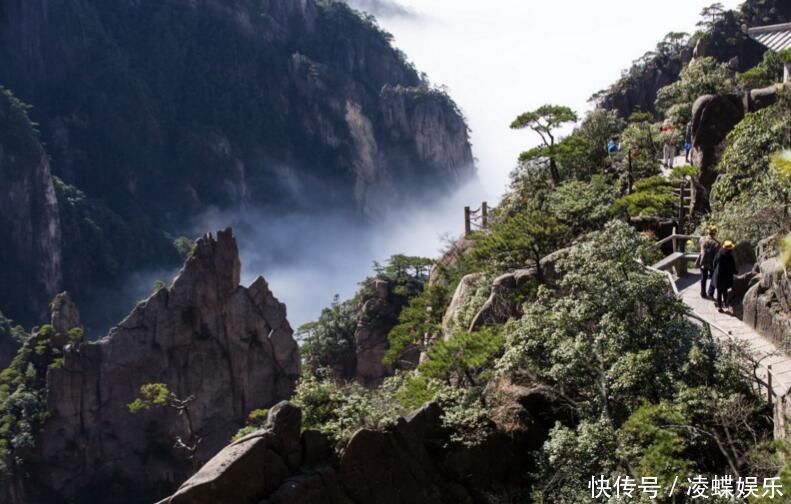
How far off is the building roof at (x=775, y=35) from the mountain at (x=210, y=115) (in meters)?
71.3

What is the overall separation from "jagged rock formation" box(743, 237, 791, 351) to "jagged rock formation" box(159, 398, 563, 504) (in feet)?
12.0

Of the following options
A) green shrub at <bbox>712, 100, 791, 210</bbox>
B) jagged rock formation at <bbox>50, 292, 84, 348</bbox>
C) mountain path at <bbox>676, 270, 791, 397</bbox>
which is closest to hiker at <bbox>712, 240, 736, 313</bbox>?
mountain path at <bbox>676, 270, 791, 397</bbox>

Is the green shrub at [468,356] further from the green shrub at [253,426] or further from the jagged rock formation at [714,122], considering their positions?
the jagged rock formation at [714,122]

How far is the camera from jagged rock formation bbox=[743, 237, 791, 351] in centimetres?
1280

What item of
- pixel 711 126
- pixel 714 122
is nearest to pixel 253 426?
pixel 711 126

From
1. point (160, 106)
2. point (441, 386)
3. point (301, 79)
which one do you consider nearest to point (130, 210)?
point (160, 106)

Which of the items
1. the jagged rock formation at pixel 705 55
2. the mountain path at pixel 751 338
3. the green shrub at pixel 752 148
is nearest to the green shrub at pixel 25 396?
the green shrub at pixel 752 148

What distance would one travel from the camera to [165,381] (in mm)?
42125

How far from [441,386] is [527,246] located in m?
6.35

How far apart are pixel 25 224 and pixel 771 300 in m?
83.8

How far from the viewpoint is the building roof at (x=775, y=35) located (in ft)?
145

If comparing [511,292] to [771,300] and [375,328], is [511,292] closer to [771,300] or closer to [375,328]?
[771,300]

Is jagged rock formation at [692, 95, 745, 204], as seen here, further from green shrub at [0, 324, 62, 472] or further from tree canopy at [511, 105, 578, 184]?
green shrub at [0, 324, 62, 472]

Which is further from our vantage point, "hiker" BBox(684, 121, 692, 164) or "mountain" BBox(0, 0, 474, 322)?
"mountain" BBox(0, 0, 474, 322)
